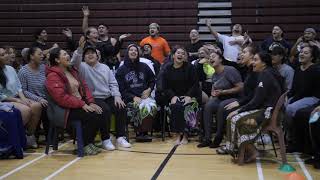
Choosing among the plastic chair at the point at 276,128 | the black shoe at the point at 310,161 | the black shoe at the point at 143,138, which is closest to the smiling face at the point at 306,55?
the plastic chair at the point at 276,128

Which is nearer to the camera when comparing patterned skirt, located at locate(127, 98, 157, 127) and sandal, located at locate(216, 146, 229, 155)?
sandal, located at locate(216, 146, 229, 155)

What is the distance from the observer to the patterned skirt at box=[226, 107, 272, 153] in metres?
4.31

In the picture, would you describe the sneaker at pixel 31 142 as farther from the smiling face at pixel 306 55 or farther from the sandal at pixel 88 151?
the smiling face at pixel 306 55

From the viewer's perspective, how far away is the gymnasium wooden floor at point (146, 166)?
3873mm

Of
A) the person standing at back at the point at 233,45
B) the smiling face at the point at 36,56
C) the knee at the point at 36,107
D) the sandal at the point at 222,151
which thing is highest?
the person standing at back at the point at 233,45

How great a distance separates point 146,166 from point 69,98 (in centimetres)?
128

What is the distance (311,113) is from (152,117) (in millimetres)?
2192

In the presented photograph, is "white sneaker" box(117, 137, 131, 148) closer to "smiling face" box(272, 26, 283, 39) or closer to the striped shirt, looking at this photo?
the striped shirt

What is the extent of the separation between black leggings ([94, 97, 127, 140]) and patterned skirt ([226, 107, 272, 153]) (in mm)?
1647

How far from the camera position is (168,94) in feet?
19.1

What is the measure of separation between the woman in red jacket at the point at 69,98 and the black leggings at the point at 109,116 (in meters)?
0.19

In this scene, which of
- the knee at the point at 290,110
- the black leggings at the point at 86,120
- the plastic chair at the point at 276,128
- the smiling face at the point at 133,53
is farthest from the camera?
the smiling face at the point at 133,53

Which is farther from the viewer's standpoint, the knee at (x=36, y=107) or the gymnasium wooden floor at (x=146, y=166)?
the knee at (x=36, y=107)

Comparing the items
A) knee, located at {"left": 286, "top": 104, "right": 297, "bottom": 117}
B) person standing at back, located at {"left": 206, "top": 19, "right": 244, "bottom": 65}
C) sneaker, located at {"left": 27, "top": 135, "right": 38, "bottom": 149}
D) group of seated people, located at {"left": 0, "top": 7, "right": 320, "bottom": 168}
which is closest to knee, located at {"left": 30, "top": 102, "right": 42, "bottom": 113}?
group of seated people, located at {"left": 0, "top": 7, "right": 320, "bottom": 168}
